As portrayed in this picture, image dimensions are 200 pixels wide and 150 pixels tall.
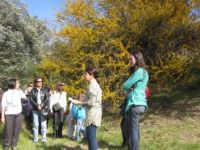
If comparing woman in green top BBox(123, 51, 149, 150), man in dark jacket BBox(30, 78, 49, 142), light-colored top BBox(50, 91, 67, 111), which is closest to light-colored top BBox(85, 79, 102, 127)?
woman in green top BBox(123, 51, 149, 150)

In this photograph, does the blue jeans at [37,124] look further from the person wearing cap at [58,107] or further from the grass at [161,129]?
the person wearing cap at [58,107]

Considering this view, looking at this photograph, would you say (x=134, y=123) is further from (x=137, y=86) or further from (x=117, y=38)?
(x=117, y=38)

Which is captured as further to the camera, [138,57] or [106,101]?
[106,101]

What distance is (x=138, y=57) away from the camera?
7402 mm

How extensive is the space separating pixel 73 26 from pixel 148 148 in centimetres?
601

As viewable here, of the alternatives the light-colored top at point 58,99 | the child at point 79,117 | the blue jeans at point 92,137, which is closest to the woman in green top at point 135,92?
the blue jeans at point 92,137

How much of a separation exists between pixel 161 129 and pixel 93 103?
4879mm

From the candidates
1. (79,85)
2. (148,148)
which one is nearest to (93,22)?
(79,85)

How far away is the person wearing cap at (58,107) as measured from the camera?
1188cm

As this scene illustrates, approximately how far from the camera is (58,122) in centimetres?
1202

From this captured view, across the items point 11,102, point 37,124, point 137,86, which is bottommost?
point 37,124

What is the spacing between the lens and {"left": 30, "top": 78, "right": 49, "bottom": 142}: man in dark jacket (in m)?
10.7

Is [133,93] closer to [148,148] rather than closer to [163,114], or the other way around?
[148,148]

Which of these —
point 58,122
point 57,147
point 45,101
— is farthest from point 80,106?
point 58,122
